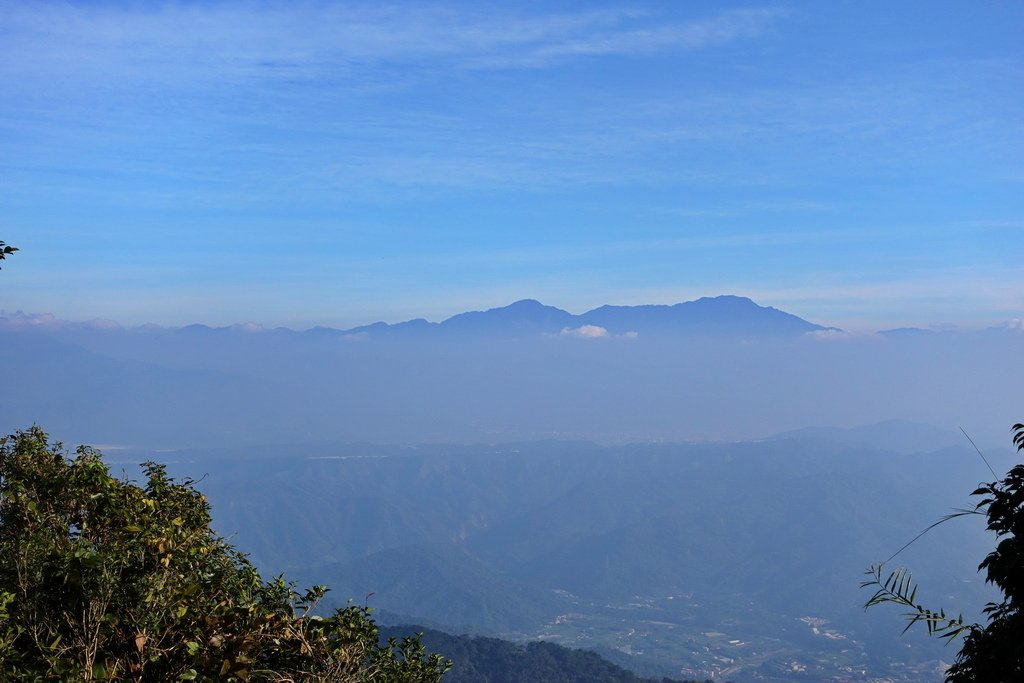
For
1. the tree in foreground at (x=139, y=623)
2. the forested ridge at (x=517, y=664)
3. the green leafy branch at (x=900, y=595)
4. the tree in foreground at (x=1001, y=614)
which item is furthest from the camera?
the forested ridge at (x=517, y=664)

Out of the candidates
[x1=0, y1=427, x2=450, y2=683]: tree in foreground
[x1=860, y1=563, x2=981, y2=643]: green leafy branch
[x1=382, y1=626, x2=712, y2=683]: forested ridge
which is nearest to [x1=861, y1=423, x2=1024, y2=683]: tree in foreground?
[x1=860, y1=563, x2=981, y2=643]: green leafy branch

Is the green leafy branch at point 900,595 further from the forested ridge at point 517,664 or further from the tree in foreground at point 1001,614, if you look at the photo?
the forested ridge at point 517,664

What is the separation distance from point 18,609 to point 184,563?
5.17ft

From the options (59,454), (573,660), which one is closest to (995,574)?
(59,454)

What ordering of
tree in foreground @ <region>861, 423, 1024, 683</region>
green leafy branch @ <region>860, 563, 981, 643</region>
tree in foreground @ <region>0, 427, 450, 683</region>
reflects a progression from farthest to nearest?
tree in foreground @ <region>861, 423, 1024, 683</region>
green leafy branch @ <region>860, 563, 981, 643</region>
tree in foreground @ <region>0, 427, 450, 683</region>

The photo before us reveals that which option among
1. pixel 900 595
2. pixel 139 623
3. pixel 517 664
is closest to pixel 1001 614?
pixel 900 595

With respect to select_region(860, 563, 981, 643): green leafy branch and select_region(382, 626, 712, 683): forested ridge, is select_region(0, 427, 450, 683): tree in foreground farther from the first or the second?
select_region(382, 626, 712, 683): forested ridge

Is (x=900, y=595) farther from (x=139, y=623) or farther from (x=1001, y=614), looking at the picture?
(x=139, y=623)

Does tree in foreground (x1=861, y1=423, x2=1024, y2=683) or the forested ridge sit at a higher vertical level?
tree in foreground (x1=861, y1=423, x2=1024, y2=683)

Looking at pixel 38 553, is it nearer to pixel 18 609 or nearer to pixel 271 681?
pixel 18 609

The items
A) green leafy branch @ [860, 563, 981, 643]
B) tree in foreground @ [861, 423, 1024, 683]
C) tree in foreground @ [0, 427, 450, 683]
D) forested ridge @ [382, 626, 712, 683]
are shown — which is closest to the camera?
tree in foreground @ [0, 427, 450, 683]

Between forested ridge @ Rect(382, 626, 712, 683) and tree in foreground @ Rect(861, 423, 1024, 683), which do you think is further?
forested ridge @ Rect(382, 626, 712, 683)

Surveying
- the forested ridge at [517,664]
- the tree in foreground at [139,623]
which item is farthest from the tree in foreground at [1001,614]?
the forested ridge at [517,664]

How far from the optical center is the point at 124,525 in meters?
11.1
